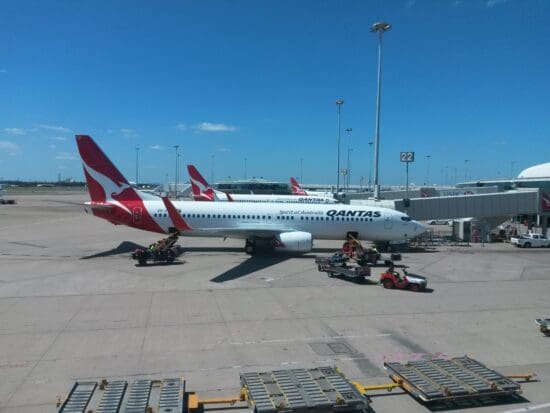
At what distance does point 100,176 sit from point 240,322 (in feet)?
74.3

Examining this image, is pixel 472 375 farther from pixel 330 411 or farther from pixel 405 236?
pixel 405 236

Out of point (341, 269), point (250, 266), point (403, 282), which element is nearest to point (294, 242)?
point (250, 266)

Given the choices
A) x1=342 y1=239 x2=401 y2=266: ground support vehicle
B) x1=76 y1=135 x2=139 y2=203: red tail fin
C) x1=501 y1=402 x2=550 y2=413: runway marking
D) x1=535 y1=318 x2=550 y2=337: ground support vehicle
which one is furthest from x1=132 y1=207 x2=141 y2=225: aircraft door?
x1=501 y1=402 x2=550 y2=413: runway marking

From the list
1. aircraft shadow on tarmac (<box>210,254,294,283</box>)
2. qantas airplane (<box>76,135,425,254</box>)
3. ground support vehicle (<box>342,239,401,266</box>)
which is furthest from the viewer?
qantas airplane (<box>76,135,425,254</box>)

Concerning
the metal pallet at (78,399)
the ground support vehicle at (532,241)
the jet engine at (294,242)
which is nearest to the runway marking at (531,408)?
the metal pallet at (78,399)

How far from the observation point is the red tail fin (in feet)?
→ 114

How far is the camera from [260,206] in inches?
1437

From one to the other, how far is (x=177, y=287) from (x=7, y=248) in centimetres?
2029

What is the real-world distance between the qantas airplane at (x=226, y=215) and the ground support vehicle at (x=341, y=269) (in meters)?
7.02

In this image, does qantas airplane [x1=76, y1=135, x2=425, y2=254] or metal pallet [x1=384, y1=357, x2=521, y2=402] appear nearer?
metal pallet [x1=384, y1=357, x2=521, y2=402]

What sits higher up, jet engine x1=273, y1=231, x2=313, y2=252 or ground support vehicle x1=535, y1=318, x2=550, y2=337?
jet engine x1=273, y1=231, x2=313, y2=252

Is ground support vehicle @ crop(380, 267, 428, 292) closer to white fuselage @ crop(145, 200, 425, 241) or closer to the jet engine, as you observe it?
the jet engine

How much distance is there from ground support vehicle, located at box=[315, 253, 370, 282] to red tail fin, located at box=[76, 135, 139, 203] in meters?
16.4

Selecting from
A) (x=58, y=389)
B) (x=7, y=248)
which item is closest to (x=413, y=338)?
(x=58, y=389)
